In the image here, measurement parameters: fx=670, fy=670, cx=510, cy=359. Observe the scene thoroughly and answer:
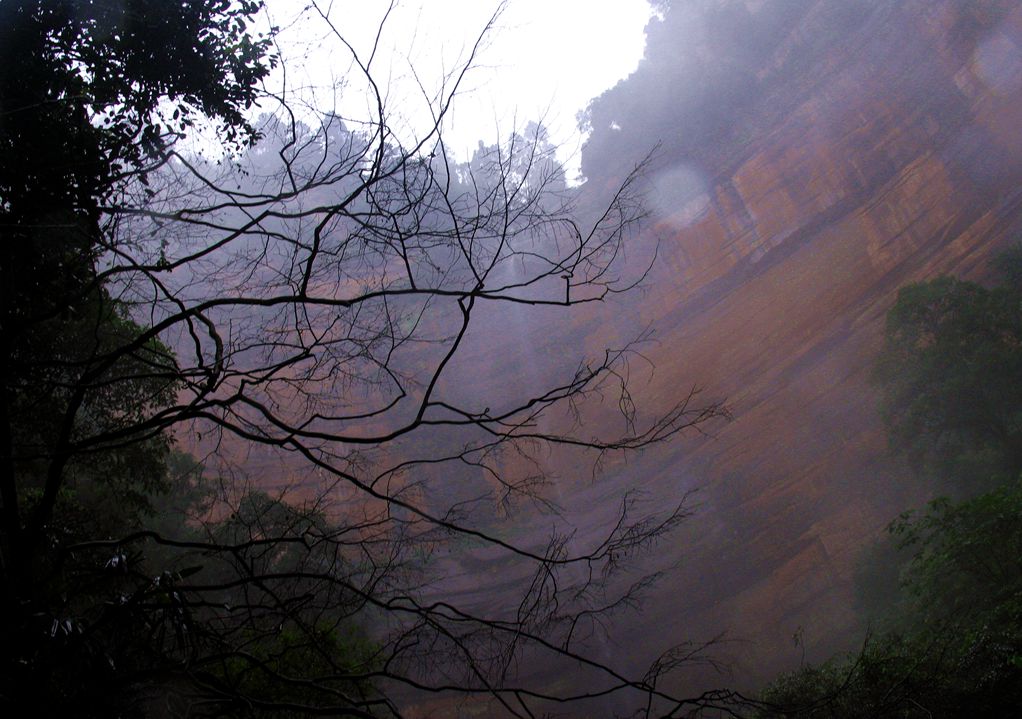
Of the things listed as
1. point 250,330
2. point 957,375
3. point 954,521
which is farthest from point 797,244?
point 250,330

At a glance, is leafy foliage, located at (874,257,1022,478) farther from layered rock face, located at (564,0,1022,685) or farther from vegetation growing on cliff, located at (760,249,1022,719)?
layered rock face, located at (564,0,1022,685)

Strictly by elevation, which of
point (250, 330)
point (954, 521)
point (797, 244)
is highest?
point (797, 244)


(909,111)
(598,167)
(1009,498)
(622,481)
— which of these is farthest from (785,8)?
(1009,498)

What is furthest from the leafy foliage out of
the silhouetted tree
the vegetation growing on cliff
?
the silhouetted tree

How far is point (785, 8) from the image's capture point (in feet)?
61.9

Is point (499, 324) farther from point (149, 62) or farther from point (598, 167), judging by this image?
point (149, 62)

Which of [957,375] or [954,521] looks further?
[957,375]

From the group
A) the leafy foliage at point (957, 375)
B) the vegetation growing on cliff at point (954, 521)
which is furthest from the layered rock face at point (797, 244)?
the leafy foliage at point (957, 375)

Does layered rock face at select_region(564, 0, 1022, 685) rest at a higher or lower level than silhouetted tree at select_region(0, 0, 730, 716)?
higher

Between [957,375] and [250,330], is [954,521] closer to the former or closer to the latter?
[957,375]

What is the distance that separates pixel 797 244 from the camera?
17594mm

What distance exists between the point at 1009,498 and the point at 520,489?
6524mm

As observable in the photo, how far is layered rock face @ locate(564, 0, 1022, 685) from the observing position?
49.3ft

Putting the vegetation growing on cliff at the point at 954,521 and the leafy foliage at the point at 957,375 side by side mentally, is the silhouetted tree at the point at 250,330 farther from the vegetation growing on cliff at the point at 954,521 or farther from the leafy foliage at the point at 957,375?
the leafy foliage at the point at 957,375
